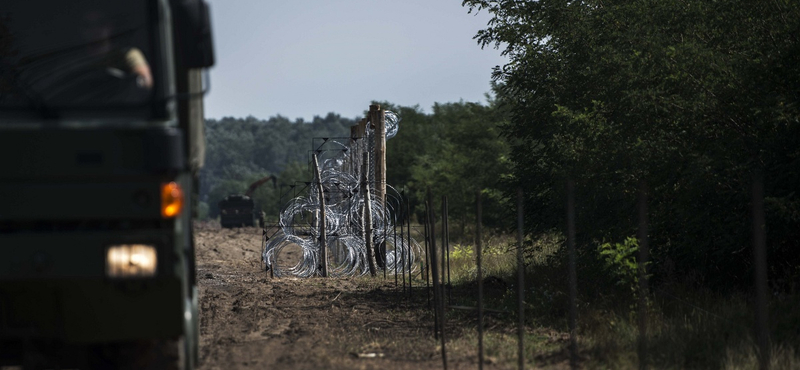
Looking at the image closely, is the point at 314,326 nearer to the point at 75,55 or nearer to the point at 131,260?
the point at 75,55

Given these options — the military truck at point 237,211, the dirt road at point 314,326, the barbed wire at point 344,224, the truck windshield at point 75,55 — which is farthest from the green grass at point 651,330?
the military truck at point 237,211

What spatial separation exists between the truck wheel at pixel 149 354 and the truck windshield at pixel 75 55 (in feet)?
4.92

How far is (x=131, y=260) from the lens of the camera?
5488 mm

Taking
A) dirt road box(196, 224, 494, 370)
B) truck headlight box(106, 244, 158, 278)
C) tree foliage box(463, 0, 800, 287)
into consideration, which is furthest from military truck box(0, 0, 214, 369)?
tree foliage box(463, 0, 800, 287)

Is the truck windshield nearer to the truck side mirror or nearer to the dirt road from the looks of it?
the truck side mirror

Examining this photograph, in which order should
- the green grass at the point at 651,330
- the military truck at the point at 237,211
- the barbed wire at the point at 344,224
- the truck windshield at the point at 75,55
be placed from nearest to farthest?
the truck windshield at the point at 75,55
the green grass at the point at 651,330
the barbed wire at the point at 344,224
the military truck at the point at 237,211

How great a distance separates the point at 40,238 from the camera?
5.44 metres

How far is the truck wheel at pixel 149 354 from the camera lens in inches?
240

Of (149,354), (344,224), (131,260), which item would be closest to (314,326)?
(149,354)

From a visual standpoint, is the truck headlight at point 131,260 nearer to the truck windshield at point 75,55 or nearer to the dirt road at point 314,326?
the truck windshield at point 75,55

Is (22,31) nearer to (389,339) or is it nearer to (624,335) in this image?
(389,339)

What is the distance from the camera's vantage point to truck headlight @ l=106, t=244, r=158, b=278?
5.46 meters

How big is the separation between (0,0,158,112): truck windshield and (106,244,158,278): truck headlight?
36.0 inches

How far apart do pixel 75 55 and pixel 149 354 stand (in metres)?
2.12
